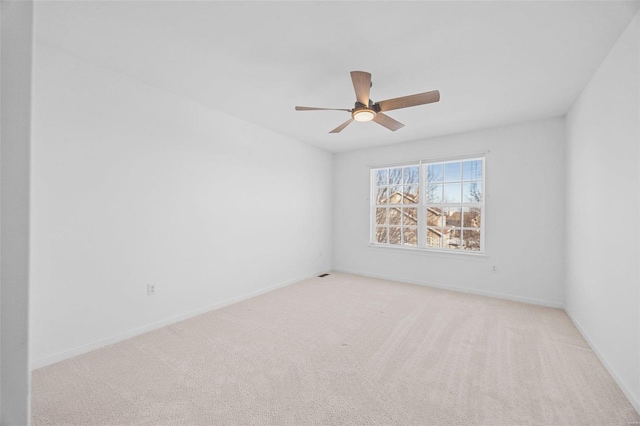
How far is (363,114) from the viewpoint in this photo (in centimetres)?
264

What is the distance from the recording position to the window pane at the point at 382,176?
536cm

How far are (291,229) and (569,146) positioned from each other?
390cm

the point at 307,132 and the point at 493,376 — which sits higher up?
the point at 307,132

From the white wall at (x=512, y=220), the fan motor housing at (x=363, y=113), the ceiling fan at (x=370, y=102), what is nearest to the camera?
the ceiling fan at (x=370, y=102)

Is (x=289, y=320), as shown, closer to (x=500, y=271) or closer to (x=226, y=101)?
(x=226, y=101)

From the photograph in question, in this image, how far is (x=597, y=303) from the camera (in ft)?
8.16

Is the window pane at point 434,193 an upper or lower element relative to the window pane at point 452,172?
lower

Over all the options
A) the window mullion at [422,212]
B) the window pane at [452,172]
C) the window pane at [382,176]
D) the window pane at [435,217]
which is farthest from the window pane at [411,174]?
the window pane at [435,217]

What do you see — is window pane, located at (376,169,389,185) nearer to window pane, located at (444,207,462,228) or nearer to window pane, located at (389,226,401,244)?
window pane, located at (389,226,401,244)

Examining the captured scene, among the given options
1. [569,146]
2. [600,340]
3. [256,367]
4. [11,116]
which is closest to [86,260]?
[256,367]

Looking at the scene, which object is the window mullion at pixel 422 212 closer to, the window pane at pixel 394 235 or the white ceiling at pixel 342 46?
the window pane at pixel 394 235

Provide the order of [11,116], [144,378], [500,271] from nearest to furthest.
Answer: [11,116]
[144,378]
[500,271]

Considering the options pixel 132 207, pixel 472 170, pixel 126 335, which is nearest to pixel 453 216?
pixel 472 170

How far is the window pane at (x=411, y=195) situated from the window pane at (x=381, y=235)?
68cm
